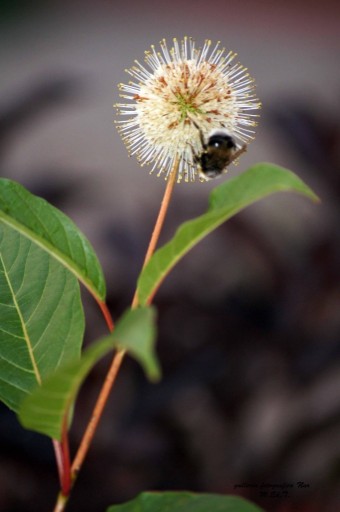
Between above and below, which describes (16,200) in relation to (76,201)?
above

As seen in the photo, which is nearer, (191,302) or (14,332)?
(14,332)

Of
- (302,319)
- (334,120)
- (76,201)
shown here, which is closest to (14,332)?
(76,201)

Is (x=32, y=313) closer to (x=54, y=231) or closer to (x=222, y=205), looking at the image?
(x=54, y=231)

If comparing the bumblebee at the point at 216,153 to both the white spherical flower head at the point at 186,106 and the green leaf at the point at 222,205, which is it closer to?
the white spherical flower head at the point at 186,106

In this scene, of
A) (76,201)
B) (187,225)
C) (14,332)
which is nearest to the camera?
(187,225)

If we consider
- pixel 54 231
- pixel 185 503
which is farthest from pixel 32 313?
pixel 185 503

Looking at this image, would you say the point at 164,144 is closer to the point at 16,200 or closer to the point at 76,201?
the point at 16,200

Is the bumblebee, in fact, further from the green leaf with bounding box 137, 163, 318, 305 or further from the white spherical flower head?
the green leaf with bounding box 137, 163, 318, 305
